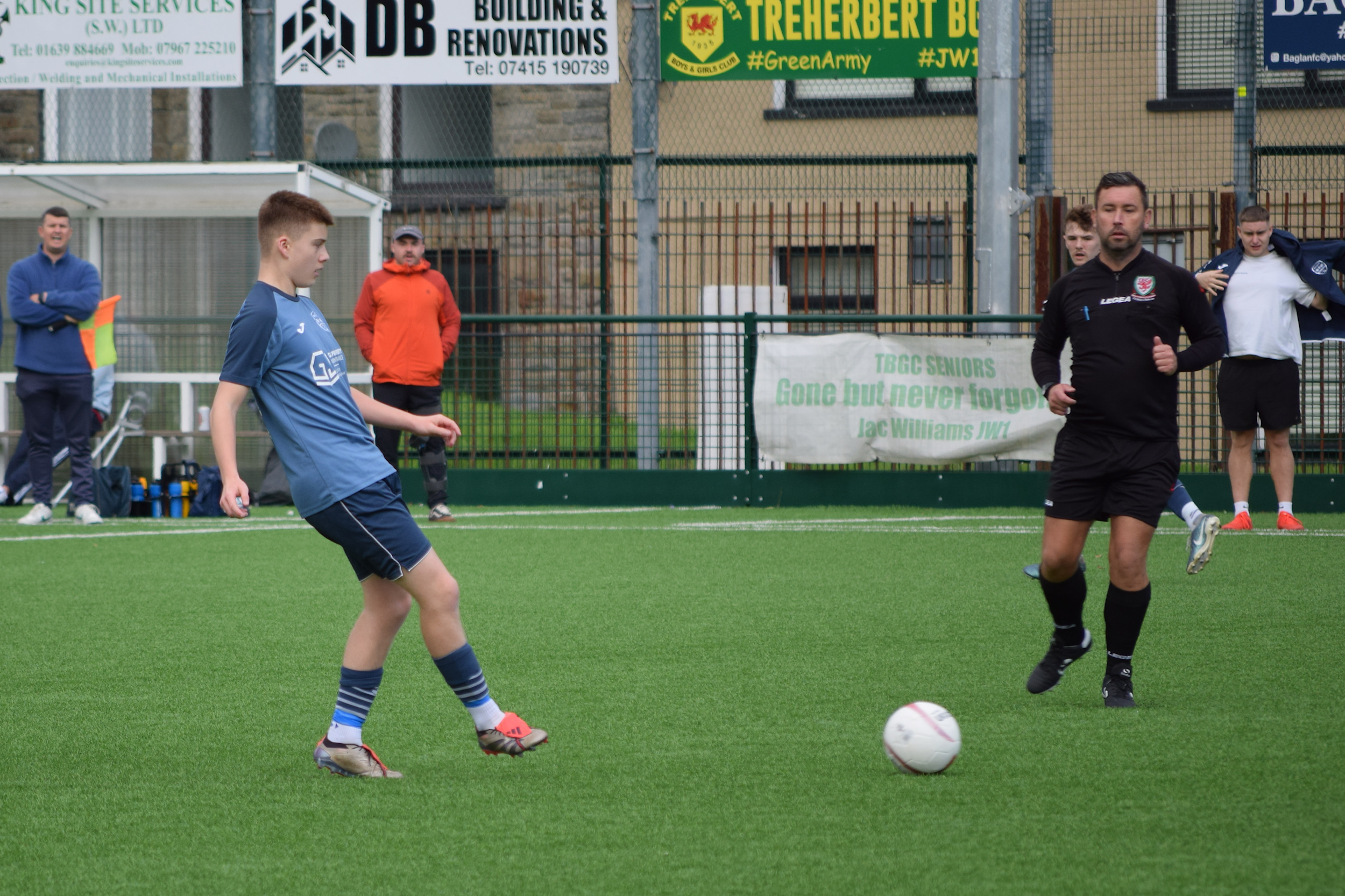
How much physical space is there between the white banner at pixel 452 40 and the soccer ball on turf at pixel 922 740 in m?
10.3

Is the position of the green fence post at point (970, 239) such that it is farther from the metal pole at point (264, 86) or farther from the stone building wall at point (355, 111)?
the stone building wall at point (355, 111)

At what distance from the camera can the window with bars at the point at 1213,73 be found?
13.3 m

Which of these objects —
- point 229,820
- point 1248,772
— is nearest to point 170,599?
point 229,820

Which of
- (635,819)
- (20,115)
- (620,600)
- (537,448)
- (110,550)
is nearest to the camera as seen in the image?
(635,819)

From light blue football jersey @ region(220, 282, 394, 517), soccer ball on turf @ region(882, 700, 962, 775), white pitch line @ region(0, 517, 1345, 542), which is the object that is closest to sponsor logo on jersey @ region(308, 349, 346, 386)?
light blue football jersey @ region(220, 282, 394, 517)

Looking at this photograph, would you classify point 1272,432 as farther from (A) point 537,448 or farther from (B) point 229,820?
(B) point 229,820

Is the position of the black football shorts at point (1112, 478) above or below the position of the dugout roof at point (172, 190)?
below

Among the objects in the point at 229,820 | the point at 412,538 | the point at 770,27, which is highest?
the point at 770,27

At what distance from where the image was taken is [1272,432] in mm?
10125

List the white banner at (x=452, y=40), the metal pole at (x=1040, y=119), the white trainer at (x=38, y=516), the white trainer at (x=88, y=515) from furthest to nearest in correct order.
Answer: the white banner at (x=452, y=40) < the metal pole at (x=1040, y=119) < the white trainer at (x=88, y=515) < the white trainer at (x=38, y=516)

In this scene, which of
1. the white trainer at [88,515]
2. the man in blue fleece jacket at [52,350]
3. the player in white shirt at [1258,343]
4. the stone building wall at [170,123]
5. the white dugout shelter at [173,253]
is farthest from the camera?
the stone building wall at [170,123]

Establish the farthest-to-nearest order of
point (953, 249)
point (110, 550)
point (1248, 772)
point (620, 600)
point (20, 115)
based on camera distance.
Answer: point (20, 115) → point (953, 249) → point (110, 550) → point (620, 600) → point (1248, 772)

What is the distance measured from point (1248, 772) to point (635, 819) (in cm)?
168

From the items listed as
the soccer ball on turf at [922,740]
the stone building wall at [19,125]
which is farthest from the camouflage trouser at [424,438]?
the stone building wall at [19,125]
